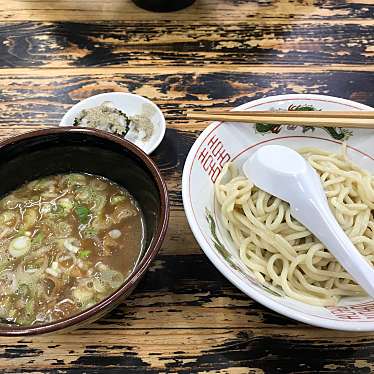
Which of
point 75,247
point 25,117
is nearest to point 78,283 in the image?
point 75,247

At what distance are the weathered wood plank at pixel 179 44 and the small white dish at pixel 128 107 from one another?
0.95 feet

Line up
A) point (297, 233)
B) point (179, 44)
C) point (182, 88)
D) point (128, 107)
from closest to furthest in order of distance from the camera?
point (297, 233) < point (128, 107) < point (182, 88) < point (179, 44)

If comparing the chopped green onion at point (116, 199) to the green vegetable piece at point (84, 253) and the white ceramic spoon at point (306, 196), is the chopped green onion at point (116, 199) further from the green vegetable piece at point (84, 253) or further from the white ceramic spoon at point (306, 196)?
the white ceramic spoon at point (306, 196)

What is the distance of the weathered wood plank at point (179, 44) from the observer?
2.22 metres

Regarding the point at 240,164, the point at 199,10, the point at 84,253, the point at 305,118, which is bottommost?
the point at 84,253

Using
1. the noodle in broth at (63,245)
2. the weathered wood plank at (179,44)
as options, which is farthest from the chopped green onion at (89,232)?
the weathered wood plank at (179,44)

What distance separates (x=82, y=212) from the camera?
1.43 m

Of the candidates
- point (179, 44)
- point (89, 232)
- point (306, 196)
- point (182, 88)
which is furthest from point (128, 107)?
point (306, 196)

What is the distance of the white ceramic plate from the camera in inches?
45.7

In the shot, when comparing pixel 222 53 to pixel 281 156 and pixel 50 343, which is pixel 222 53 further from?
pixel 50 343

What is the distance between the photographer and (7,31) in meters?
2.37

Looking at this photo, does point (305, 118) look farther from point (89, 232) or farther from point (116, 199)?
point (89, 232)

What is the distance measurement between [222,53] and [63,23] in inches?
33.0

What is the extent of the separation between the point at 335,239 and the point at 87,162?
793 millimetres
